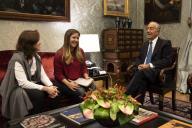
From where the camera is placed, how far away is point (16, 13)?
3426mm

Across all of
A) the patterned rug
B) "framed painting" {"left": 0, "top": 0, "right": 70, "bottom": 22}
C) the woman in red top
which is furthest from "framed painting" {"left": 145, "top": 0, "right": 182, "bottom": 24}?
the woman in red top

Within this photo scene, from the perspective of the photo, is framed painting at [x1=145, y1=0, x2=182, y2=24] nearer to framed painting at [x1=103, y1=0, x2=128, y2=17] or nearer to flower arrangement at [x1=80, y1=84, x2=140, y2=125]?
framed painting at [x1=103, y1=0, x2=128, y2=17]

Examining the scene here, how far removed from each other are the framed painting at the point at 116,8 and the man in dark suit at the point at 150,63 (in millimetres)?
1557

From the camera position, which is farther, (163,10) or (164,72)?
(163,10)

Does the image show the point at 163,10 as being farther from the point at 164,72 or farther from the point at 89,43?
the point at 164,72

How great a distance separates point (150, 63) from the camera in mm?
3307

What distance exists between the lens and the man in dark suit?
3140 mm

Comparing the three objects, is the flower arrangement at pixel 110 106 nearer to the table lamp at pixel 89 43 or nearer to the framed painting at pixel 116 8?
the table lamp at pixel 89 43

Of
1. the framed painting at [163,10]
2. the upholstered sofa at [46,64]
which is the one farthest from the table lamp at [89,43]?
the framed painting at [163,10]

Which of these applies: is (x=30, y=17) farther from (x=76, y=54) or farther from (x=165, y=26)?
(x=165, y=26)

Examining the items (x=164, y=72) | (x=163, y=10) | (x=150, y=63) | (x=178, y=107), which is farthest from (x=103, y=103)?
(x=163, y=10)

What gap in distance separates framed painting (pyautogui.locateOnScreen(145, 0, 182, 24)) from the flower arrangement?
371 centimetres

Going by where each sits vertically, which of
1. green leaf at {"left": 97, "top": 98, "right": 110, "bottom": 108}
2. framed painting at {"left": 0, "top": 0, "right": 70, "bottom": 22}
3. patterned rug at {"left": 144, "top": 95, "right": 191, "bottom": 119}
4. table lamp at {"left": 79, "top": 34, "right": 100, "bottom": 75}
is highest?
framed painting at {"left": 0, "top": 0, "right": 70, "bottom": 22}

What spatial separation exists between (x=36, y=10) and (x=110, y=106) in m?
2.74
